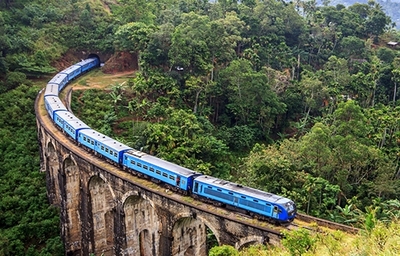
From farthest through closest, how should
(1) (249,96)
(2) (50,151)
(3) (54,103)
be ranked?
(1) (249,96), (3) (54,103), (2) (50,151)

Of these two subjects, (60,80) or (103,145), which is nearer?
(103,145)

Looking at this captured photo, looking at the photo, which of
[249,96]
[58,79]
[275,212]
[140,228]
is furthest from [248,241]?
[58,79]

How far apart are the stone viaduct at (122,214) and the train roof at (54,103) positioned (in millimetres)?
1960

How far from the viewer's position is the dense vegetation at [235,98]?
3128 cm

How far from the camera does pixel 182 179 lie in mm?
24125

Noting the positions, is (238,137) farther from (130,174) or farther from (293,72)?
(130,174)

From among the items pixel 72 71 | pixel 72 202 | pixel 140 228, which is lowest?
pixel 72 202

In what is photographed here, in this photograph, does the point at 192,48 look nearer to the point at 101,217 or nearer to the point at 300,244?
the point at 101,217

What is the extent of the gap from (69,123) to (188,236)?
1557 centimetres

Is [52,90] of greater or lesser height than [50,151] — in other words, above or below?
above

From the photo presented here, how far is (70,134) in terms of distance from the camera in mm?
33844

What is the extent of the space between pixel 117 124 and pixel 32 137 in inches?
384

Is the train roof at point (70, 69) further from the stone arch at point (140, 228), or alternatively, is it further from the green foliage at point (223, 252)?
the green foliage at point (223, 252)

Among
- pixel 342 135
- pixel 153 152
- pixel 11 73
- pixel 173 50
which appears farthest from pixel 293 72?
pixel 11 73
